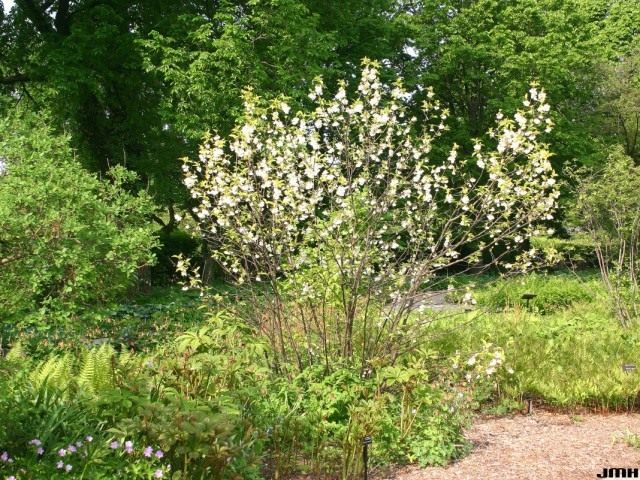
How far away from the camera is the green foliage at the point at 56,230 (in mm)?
5766

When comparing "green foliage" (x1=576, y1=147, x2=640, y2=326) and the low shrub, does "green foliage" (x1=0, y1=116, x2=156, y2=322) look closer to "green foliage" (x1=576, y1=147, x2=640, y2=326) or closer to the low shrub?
the low shrub

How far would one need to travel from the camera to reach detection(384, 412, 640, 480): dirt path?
387cm

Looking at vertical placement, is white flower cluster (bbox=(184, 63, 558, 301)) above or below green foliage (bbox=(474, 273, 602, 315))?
above

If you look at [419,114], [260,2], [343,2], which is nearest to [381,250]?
[260,2]

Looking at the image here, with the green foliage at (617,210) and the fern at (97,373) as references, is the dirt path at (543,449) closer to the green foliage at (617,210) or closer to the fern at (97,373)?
the fern at (97,373)

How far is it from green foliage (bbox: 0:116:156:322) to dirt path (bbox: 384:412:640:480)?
3994mm

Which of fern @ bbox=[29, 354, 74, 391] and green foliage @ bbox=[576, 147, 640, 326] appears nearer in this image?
fern @ bbox=[29, 354, 74, 391]


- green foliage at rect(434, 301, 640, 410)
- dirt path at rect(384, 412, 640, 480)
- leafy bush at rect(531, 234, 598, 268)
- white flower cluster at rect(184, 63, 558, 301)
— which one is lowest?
dirt path at rect(384, 412, 640, 480)

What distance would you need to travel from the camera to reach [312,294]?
4746mm

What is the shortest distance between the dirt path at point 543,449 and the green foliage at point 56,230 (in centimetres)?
399

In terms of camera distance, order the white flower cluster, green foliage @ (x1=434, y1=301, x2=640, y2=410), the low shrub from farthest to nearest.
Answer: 1. green foliage @ (x1=434, y1=301, x2=640, y2=410)
2. the white flower cluster
3. the low shrub

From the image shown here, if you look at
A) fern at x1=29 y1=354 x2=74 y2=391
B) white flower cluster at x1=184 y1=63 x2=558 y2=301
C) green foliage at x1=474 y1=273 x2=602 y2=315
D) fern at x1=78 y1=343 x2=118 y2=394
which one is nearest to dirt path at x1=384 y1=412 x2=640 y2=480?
white flower cluster at x1=184 y1=63 x2=558 y2=301

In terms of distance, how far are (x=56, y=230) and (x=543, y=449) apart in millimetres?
4750

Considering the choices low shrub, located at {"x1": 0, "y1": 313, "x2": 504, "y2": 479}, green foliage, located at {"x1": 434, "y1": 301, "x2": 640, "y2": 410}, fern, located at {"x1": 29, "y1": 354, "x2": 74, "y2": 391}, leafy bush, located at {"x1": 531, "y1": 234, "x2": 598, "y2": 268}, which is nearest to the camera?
low shrub, located at {"x1": 0, "y1": 313, "x2": 504, "y2": 479}
